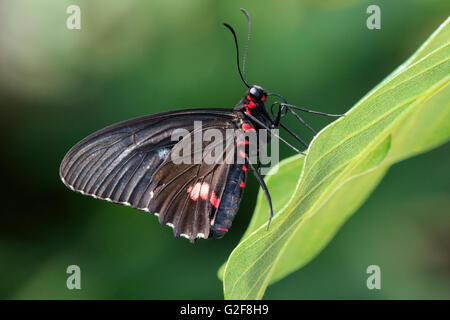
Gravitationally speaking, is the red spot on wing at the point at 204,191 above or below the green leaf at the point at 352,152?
above

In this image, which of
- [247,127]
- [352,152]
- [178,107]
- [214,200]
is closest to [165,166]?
[214,200]

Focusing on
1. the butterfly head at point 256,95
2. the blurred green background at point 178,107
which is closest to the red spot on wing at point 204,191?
the butterfly head at point 256,95

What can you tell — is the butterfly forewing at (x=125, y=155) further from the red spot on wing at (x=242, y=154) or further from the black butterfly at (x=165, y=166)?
the red spot on wing at (x=242, y=154)

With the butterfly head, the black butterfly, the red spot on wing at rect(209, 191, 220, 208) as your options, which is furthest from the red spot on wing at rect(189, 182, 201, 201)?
the butterfly head

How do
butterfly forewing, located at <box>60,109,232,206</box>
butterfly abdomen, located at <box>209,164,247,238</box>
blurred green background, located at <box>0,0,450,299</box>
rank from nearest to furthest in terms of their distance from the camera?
butterfly abdomen, located at <box>209,164,247,238</box> < butterfly forewing, located at <box>60,109,232,206</box> < blurred green background, located at <box>0,0,450,299</box>

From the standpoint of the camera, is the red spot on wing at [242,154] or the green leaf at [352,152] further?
the red spot on wing at [242,154]

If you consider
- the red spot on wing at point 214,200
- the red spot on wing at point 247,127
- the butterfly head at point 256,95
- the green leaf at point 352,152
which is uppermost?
the butterfly head at point 256,95

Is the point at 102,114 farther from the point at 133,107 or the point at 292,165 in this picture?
the point at 292,165

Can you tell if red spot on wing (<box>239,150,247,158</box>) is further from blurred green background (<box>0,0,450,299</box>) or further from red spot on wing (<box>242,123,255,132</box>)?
blurred green background (<box>0,0,450,299</box>)

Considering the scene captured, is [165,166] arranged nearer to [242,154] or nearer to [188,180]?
[188,180]
